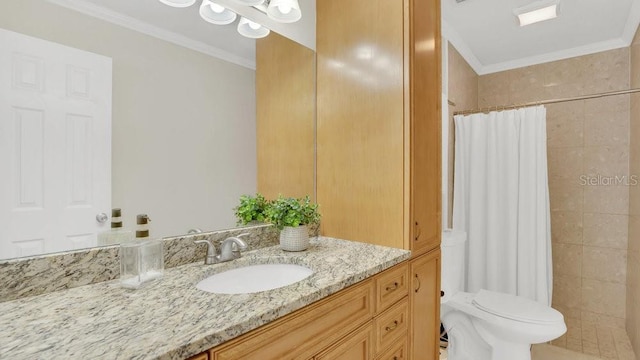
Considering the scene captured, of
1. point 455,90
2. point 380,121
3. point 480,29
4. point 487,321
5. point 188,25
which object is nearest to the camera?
point 188,25

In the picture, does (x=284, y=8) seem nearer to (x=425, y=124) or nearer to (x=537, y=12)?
(x=425, y=124)

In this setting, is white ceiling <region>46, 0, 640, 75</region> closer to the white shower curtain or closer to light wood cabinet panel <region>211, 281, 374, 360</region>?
the white shower curtain

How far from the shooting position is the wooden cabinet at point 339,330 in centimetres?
70

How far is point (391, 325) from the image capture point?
3.92ft

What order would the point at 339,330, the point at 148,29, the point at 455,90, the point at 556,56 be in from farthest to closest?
the point at 556,56 → the point at 455,90 → the point at 148,29 → the point at 339,330

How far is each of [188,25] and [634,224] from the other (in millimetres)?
3098

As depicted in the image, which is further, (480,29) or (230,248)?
(480,29)

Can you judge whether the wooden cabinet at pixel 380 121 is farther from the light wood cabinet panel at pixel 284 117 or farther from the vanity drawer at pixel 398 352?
the vanity drawer at pixel 398 352

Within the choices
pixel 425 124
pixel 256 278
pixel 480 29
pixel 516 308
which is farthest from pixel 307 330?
pixel 480 29

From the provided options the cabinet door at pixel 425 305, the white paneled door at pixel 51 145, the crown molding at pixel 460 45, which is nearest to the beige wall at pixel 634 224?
the crown molding at pixel 460 45

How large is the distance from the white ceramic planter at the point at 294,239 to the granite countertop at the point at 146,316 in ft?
0.89

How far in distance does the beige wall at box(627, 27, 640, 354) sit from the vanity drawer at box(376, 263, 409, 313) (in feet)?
6.28

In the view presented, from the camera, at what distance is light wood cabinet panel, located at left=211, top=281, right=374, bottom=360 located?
68cm

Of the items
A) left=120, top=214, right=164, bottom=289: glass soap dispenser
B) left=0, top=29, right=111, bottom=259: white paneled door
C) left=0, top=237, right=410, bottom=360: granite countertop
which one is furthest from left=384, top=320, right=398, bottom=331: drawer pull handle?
left=0, top=29, right=111, bottom=259: white paneled door
